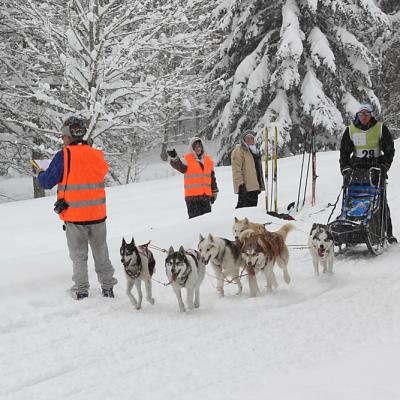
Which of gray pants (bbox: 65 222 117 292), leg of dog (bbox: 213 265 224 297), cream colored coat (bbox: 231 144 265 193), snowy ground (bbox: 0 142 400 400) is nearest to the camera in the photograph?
snowy ground (bbox: 0 142 400 400)

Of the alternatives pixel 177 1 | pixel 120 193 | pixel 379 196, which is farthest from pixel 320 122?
pixel 379 196

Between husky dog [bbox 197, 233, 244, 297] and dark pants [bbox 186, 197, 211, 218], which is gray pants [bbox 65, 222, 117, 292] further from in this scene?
dark pants [bbox 186, 197, 211, 218]

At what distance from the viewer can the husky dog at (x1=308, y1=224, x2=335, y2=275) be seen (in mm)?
5875

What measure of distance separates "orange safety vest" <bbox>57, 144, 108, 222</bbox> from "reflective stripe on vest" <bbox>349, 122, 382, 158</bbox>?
356 centimetres

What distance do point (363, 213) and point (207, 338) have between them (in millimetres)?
3312

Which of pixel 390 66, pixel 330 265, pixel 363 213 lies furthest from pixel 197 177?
pixel 390 66

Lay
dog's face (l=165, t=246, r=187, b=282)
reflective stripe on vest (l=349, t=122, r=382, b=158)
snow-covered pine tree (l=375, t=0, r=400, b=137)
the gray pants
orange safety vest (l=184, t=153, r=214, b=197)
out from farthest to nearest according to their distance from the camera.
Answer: snow-covered pine tree (l=375, t=0, r=400, b=137) < orange safety vest (l=184, t=153, r=214, b=197) < reflective stripe on vest (l=349, t=122, r=382, b=158) < the gray pants < dog's face (l=165, t=246, r=187, b=282)

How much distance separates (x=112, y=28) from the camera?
13.2 metres

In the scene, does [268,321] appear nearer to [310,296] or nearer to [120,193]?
[310,296]

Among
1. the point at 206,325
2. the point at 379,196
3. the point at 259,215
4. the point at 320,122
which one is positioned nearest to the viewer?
the point at 206,325

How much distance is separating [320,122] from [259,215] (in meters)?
8.59

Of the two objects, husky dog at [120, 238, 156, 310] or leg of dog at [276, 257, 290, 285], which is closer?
husky dog at [120, 238, 156, 310]

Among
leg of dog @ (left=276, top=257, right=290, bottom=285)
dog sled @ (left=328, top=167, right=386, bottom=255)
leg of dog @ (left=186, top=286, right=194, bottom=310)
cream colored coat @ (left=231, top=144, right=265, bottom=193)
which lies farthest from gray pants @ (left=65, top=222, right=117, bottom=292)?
cream colored coat @ (left=231, top=144, right=265, bottom=193)

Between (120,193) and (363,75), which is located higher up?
(363,75)
